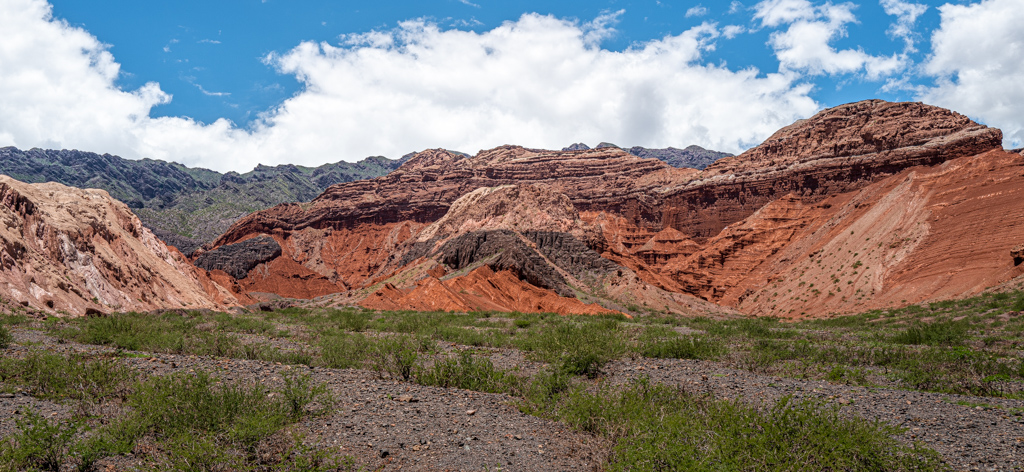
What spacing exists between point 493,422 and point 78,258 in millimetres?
35961

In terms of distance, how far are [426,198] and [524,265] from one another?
71759mm

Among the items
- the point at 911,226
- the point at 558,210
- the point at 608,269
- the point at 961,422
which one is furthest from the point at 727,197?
the point at 961,422

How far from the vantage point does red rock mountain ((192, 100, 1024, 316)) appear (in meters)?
43.5

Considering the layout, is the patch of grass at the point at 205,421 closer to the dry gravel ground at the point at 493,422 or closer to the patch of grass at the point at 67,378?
the dry gravel ground at the point at 493,422

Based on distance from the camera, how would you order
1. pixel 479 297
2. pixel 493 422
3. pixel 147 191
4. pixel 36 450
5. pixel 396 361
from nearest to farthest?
pixel 36 450 → pixel 493 422 → pixel 396 361 → pixel 479 297 → pixel 147 191

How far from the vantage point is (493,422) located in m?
8.38

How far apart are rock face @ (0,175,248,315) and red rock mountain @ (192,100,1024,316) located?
19392 mm

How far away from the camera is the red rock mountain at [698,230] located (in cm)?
4353

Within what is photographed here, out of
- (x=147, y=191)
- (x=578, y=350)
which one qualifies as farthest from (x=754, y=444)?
(x=147, y=191)

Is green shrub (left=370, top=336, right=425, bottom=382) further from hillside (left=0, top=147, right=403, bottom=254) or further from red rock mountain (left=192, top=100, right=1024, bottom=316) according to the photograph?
hillside (left=0, top=147, right=403, bottom=254)

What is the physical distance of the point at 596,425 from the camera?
7840 millimetres

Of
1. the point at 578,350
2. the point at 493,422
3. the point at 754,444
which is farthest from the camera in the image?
the point at 578,350

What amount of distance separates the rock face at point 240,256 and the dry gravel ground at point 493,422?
8996cm

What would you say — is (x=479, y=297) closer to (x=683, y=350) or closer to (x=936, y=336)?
(x=683, y=350)
